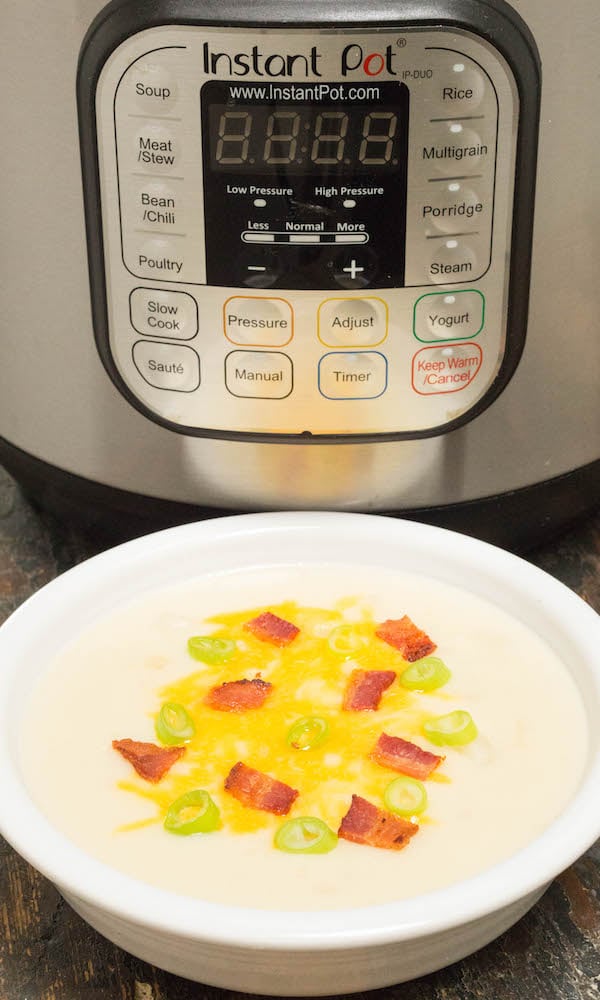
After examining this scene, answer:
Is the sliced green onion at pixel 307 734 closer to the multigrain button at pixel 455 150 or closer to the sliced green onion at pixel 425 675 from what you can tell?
the sliced green onion at pixel 425 675

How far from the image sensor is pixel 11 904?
59 centimetres

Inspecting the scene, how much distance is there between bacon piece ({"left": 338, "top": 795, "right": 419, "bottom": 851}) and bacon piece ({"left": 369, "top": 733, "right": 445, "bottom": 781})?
0.03 m

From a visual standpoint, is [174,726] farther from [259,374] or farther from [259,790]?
[259,374]

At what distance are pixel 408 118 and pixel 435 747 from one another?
33cm

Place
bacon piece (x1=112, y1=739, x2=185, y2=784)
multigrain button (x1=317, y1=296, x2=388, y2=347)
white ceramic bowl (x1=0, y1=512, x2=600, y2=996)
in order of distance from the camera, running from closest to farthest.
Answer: white ceramic bowl (x1=0, y1=512, x2=600, y2=996) < bacon piece (x1=112, y1=739, x2=185, y2=784) < multigrain button (x1=317, y1=296, x2=388, y2=347)

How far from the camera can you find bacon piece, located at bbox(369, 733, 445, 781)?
0.58 m

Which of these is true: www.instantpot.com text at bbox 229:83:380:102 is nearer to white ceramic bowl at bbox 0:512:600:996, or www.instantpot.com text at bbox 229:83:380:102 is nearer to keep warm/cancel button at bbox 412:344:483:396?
keep warm/cancel button at bbox 412:344:483:396

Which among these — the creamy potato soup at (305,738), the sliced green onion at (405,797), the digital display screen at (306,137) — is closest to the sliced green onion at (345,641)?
the creamy potato soup at (305,738)

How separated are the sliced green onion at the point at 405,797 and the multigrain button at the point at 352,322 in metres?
0.26

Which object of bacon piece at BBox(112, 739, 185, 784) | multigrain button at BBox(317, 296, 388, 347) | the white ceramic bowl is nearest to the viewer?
the white ceramic bowl

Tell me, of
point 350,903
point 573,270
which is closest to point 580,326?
point 573,270

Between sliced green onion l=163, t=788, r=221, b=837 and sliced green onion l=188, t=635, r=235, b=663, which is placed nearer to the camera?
sliced green onion l=163, t=788, r=221, b=837

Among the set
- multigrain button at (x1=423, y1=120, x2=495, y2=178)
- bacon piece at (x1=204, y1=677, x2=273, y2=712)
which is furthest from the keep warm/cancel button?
bacon piece at (x1=204, y1=677, x2=273, y2=712)

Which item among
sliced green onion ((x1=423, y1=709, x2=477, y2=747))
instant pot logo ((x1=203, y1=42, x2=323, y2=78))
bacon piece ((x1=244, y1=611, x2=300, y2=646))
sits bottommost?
sliced green onion ((x1=423, y1=709, x2=477, y2=747))
